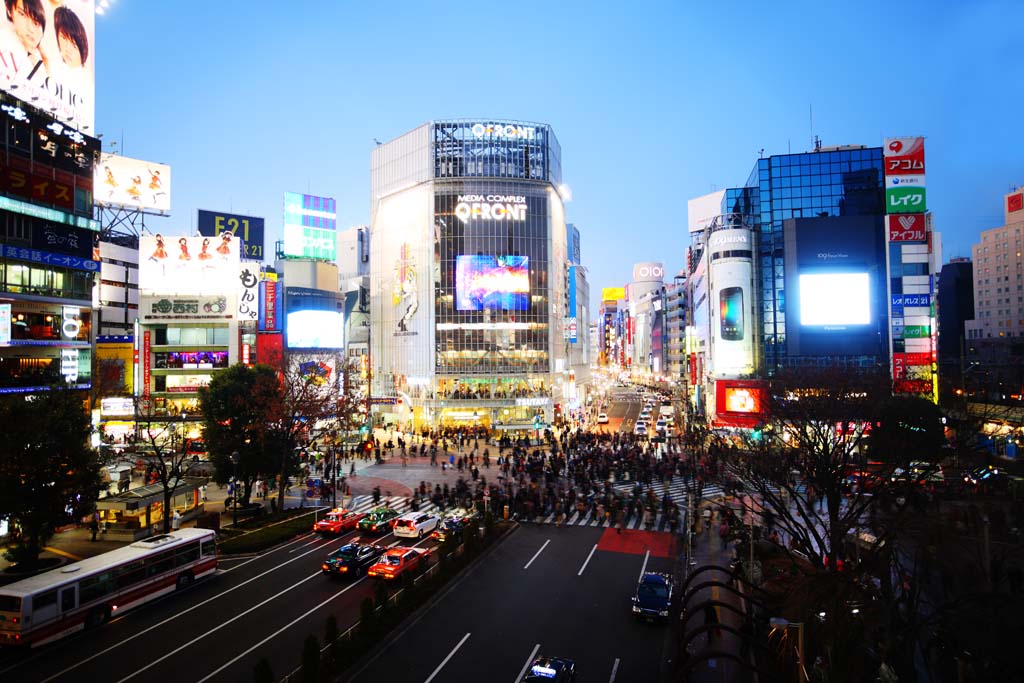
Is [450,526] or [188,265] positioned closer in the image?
[450,526]

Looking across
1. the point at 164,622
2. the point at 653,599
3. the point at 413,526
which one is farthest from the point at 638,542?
the point at 164,622

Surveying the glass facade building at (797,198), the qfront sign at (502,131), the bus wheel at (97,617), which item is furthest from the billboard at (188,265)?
the glass facade building at (797,198)

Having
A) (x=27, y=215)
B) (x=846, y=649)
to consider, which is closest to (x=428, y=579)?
(x=846, y=649)

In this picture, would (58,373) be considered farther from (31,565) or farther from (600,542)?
(600,542)

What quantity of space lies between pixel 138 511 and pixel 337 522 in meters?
9.61

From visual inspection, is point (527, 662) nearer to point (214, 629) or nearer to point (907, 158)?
point (214, 629)

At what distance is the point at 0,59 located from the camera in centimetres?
3200

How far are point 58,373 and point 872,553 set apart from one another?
37009 millimetres

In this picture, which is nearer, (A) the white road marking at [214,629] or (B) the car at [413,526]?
(A) the white road marking at [214,629]

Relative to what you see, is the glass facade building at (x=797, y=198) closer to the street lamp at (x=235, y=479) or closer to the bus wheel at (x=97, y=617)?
the street lamp at (x=235, y=479)

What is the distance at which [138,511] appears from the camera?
28.1 m

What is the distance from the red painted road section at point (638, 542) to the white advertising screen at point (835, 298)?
1465 inches

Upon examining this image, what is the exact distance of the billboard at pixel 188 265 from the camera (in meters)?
51.3

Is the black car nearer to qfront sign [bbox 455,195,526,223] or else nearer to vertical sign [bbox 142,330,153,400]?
vertical sign [bbox 142,330,153,400]
